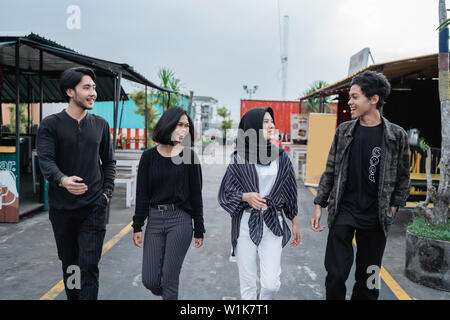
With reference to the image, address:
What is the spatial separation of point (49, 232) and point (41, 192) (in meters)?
1.75

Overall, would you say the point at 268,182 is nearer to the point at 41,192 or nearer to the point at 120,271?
the point at 120,271

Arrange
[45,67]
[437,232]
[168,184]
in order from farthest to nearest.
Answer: [45,67], [437,232], [168,184]

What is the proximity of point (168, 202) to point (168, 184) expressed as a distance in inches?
5.1

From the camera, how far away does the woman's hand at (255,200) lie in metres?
2.71

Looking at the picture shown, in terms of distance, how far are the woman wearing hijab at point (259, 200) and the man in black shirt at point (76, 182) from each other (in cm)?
99

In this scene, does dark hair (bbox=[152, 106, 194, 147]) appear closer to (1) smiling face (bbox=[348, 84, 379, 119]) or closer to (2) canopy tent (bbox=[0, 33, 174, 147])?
(1) smiling face (bbox=[348, 84, 379, 119])

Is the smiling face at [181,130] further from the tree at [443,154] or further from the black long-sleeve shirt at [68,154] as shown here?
the tree at [443,154]

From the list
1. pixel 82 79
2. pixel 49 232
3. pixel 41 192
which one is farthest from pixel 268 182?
pixel 41 192

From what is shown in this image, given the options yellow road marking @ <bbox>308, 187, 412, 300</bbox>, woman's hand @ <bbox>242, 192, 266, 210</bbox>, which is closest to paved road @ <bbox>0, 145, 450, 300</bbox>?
yellow road marking @ <bbox>308, 187, 412, 300</bbox>

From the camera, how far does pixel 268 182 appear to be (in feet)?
Result: 9.50

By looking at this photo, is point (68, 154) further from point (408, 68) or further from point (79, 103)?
point (408, 68)

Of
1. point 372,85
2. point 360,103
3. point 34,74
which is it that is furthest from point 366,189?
point 34,74

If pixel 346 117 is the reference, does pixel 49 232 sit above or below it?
below

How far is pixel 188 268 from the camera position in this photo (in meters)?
4.45
